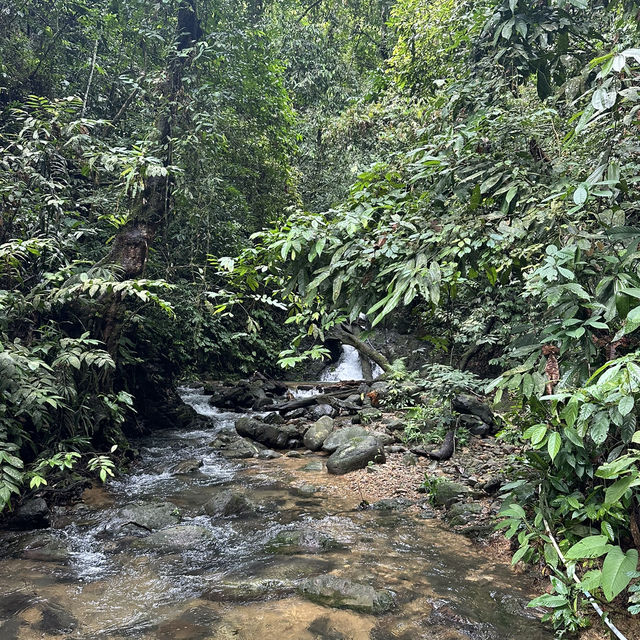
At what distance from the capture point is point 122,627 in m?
3.01

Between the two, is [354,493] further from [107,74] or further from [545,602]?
[107,74]

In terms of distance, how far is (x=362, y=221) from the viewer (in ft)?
10.8

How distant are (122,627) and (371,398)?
769 centimetres

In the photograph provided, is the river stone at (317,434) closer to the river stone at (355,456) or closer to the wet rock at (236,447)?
the wet rock at (236,447)

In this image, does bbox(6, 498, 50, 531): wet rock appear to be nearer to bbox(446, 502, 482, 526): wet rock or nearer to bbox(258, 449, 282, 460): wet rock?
bbox(258, 449, 282, 460): wet rock

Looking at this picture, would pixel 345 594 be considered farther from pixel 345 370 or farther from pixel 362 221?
pixel 345 370

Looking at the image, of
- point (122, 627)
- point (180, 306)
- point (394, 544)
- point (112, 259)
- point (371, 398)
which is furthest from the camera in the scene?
point (371, 398)

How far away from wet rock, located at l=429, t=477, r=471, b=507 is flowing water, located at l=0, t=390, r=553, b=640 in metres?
0.37

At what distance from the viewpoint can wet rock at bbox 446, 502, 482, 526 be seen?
4605mm

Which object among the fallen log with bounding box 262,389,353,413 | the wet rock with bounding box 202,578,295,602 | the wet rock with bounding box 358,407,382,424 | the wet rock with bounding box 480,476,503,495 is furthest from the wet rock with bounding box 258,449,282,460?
the wet rock with bounding box 202,578,295,602

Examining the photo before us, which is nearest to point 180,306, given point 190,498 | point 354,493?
point 190,498

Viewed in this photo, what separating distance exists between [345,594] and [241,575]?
930mm

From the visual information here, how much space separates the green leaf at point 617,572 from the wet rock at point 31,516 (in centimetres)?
479

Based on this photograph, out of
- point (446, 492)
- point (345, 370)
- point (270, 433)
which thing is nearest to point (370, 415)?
point (270, 433)
